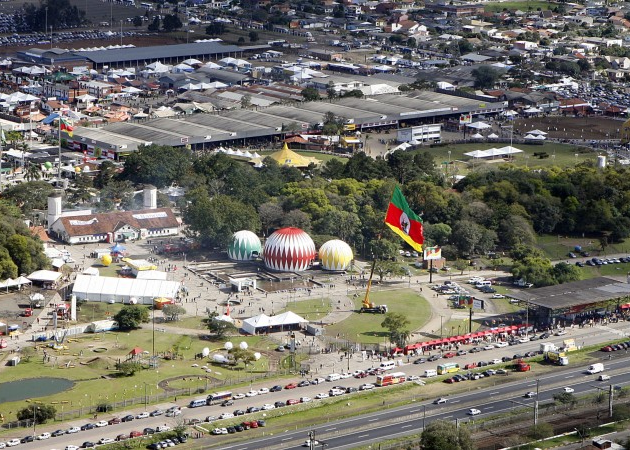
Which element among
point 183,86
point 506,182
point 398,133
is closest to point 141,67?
point 183,86

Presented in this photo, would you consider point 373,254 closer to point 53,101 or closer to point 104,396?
point 104,396

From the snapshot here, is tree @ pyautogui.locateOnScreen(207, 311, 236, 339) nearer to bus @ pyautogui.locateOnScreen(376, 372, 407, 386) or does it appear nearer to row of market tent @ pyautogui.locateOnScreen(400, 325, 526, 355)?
row of market tent @ pyautogui.locateOnScreen(400, 325, 526, 355)

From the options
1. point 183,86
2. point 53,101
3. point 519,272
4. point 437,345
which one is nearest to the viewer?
point 437,345

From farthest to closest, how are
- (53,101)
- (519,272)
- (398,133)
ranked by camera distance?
(53,101) < (398,133) < (519,272)

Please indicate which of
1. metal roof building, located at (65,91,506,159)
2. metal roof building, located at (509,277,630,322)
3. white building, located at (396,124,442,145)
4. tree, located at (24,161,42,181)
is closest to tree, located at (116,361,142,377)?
metal roof building, located at (509,277,630,322)

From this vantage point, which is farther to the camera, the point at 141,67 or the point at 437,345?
the point at 141,67

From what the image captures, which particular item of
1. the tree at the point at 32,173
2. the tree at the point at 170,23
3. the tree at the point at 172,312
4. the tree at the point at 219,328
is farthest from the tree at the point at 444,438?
the tree at the point at 170,23

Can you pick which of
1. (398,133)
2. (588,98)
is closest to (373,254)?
(398,133)
